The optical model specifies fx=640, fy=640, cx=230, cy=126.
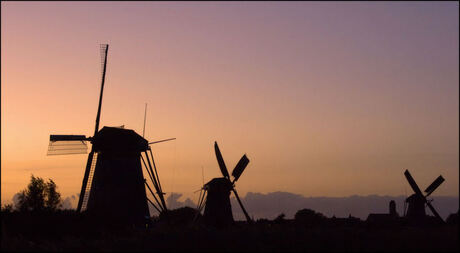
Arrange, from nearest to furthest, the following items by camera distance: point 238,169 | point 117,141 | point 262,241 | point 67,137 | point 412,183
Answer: point 262,241
point 117,141
point 67,137
point 238,169
point 412,183

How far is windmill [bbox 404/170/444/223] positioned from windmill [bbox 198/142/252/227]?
20745 millimetres

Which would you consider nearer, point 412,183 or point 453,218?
point 453,218

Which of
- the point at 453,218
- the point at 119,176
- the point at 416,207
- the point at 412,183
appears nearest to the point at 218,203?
the point at 119,176

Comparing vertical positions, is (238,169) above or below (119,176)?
above

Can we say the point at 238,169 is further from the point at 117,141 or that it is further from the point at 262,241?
the point at 262,241

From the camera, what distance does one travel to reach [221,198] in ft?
172

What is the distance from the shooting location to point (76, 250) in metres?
30.3

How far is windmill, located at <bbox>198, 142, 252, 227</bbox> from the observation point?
5131 cm

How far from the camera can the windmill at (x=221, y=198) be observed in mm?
51312

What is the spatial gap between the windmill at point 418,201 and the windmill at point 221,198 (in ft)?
68.1

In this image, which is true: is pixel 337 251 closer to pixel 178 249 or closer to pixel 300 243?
pixel 300 243

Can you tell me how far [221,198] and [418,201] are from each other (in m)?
24.0

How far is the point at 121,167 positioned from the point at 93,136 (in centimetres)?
427

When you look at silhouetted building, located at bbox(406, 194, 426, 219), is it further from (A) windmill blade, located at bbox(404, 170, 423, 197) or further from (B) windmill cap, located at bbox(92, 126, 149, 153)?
(B) windmill cap, located at bbox(92, 126, 149, 153)
